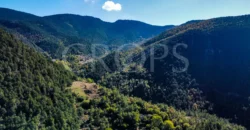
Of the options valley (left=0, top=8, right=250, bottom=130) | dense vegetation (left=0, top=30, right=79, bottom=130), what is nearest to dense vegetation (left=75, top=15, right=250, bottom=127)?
valley (left=0, top=8, right=250, bottom=130)

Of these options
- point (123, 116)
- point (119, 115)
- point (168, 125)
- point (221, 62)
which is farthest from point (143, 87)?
point (221, 62)

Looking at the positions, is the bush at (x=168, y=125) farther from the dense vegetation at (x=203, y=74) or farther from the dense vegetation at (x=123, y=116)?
the dense vegetation at (x=203, y=74)

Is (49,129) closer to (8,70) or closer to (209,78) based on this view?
(8,70)

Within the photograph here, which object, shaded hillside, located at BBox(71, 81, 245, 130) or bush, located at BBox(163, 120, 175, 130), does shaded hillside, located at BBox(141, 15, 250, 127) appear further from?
bush, located at BBox(163, 120, 175, 130)

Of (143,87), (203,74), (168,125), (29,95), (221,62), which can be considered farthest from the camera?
(221,62)

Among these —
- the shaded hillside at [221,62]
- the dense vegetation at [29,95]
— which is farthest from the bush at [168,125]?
the shaded hillside at [221,62]

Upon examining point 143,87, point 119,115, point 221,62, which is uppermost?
point 221,62

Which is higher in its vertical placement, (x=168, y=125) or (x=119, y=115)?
(x=119, y=115)

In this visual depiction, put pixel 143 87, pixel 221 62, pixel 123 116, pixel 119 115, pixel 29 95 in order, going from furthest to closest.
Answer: pixel 221 62 → pixel 143 87 → pixel 123 116 → pixel 119 115 → pixel 29 95

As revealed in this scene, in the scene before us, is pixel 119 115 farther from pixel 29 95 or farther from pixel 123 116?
pixel 29 95

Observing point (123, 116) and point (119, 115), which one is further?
point (123, 116)
